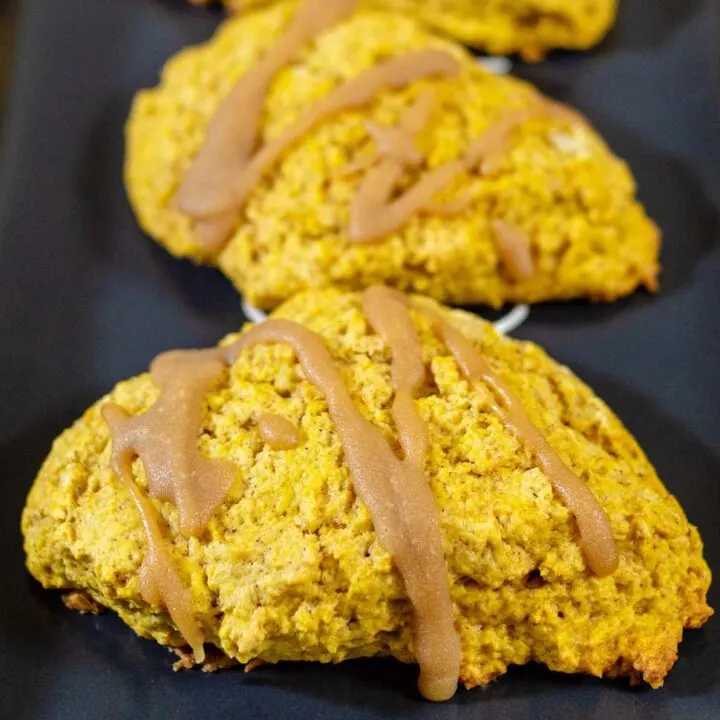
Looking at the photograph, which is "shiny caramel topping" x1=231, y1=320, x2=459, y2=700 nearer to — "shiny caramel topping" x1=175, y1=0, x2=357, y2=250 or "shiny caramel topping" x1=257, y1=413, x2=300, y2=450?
"shiny caramel topping" x1=257, y1=413, x2=300, y2=450

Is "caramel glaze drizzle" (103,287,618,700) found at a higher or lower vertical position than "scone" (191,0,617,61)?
lower

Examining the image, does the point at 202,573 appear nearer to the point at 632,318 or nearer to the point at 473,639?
the point at 473,639

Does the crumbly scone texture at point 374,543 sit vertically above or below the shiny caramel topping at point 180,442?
below

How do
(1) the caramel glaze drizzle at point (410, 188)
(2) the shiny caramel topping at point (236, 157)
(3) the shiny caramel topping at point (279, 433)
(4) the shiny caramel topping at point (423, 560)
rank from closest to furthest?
1. (4) the shiny caramel topping at point (423, 560)
2. (3) the shiny caramel topping at point (279, 433)
3. (1) the caramel glaze drizzle at point (410, 188)
4. (2) the shiny caramel topping at point (236, 157)

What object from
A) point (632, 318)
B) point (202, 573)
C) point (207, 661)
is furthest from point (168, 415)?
point (632, 318)

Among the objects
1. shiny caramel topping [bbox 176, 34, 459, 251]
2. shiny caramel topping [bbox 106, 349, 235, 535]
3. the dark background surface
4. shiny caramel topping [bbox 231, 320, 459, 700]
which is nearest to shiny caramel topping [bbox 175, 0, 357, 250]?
shiny caramel topping [bbox 176, 34, 459, 251]

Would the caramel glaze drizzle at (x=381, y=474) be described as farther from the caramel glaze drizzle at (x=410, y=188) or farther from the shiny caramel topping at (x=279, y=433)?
the caramel glaze drizzle at (x=410, y=188)

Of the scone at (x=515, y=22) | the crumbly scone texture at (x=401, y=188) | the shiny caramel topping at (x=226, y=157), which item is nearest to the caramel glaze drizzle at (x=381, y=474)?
the crumbly scone texture at (x=401, y=188)
